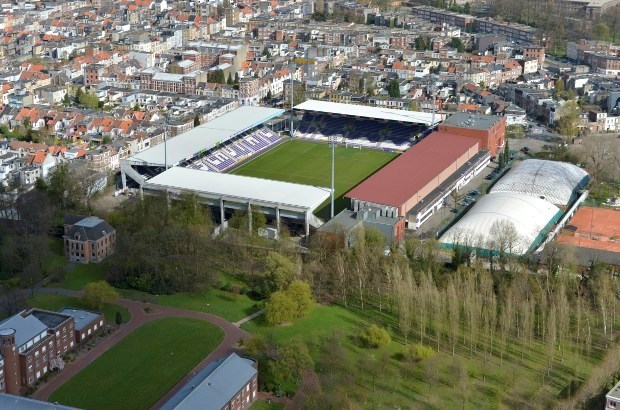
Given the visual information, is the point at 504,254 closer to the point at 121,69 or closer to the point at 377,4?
the point at 121,69

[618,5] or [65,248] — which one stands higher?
[618,5]

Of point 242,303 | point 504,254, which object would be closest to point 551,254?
point 504,254

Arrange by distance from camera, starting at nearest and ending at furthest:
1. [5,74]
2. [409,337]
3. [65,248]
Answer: [409,337] < [65,248] < [5,74]

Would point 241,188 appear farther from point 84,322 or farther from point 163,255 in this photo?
point 84,322

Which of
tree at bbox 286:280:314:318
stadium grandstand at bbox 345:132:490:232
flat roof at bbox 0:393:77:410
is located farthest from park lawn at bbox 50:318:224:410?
stadium grandstand at bbox 345:132:490:232

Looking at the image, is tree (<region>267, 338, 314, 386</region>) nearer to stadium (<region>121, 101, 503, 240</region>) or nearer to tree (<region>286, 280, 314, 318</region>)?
tree (<region>286, 280, 314, 318</region>)

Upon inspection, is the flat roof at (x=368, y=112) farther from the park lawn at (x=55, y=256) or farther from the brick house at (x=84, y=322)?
the brick house at (x=84, y=322)

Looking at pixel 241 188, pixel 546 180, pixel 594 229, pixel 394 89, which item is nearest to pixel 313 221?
pixel 241 188
